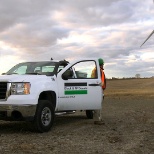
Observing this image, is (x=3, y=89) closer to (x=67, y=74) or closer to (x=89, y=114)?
(x=67, y=74)

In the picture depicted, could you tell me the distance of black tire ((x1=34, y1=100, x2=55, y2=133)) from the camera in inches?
395

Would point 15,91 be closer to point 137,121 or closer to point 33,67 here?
point 33,67

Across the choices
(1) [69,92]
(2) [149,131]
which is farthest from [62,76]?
(2) [149,131]

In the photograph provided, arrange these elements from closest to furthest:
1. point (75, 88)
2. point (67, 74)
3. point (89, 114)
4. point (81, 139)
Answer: point (81, 139)
point (67, 74)
point (75, 88)
point (89, 114)

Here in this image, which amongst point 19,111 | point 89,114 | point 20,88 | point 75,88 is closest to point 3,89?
point 20,88

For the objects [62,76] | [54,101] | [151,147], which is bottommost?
[151,147]

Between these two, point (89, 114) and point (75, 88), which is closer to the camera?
point (75, 88)

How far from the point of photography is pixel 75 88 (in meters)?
11.5

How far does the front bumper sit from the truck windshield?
1.56 meters

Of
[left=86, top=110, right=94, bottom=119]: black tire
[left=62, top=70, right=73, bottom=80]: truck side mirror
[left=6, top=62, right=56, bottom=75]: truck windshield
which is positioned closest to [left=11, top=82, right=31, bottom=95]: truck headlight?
[left=6, top=62, right=56, bottom=75]: truck windshield

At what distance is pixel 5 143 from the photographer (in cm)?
879

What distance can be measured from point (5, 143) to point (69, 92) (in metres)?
3.07

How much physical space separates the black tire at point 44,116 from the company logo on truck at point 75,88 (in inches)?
38.2

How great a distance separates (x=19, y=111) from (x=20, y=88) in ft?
1.87
